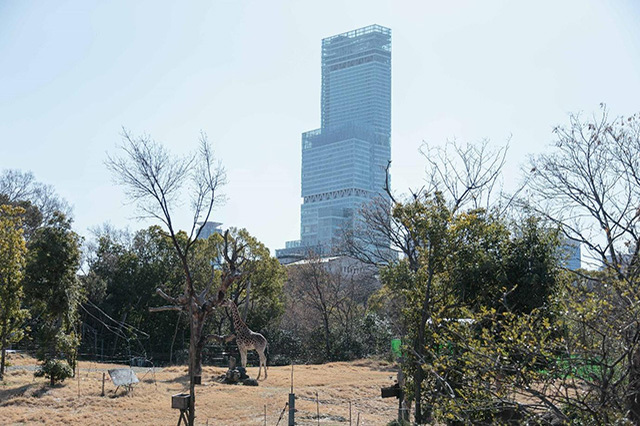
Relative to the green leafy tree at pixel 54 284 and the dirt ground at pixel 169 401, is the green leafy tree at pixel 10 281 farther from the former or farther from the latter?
the dirt ground at pixel 169 401

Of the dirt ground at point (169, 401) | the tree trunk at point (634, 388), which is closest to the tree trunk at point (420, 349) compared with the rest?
the dirt ground at point (169, 401)

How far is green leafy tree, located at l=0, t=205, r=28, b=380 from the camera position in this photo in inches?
811

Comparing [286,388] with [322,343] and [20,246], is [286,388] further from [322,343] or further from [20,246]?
[322,343]

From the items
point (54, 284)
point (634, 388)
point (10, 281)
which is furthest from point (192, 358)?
point (10, 281)

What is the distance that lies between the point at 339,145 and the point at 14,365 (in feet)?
552

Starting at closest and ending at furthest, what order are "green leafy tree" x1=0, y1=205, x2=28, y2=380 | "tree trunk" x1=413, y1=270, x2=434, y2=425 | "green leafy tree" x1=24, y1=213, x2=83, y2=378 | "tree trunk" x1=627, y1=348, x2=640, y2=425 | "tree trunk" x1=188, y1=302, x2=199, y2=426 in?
"tree trunk" x1=627, y1=348, x2=640, y2=425
"tree trunk" x1=413, y1=270, x2=434, y2=425
"tree trunk" x1=188, y1=302, x2=199, y2=426
"green leafy tree" x1=24, y1=213, x2=83, y2=378
"green leafy tree" x1=0, y1=205, x2=28, y2=380

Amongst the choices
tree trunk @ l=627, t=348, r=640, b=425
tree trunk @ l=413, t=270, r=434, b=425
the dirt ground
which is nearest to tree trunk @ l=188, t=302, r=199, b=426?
the dirt ground

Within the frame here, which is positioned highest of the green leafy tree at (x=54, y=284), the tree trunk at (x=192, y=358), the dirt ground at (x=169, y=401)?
the green leafy tree at (x=54, y=284)

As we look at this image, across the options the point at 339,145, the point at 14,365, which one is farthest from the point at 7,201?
the point at 339,145

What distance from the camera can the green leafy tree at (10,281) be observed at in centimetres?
2059

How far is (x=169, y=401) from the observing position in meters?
18.0

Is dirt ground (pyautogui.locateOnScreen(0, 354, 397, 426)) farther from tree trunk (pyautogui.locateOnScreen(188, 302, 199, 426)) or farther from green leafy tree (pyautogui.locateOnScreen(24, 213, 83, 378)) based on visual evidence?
tree trunk (pyautogui.locateOnScreen(188, 302, 199, 426))

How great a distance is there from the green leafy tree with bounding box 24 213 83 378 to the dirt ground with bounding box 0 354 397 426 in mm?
1312

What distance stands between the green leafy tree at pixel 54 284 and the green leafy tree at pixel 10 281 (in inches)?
27.1
